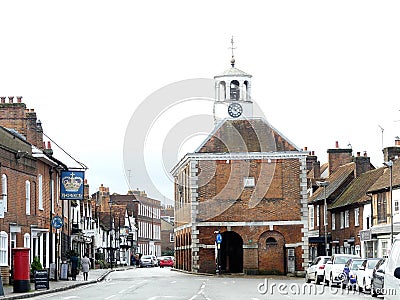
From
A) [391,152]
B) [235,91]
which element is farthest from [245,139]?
[391,152]

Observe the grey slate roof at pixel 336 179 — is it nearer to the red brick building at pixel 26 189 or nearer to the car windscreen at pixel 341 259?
the red brick building at pixel 26 189

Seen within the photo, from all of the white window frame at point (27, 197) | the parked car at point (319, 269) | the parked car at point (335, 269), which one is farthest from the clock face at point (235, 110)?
the white window frame at point (27, 197)

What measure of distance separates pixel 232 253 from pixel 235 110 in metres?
11.6

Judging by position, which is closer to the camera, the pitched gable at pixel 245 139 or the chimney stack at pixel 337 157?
the pitched gable at pixel 245 139

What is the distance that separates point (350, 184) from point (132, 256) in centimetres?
6051

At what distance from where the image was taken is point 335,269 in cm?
4288

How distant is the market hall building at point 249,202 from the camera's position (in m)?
65.9

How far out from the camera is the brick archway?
2562 inches

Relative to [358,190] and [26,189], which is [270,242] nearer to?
[358,190]

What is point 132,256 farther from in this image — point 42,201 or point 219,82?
point 42,201

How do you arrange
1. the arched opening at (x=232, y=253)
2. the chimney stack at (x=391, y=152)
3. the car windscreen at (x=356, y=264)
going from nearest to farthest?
the car windscreen at (x=356, y=264), the chimney stack at (x=391, y=152), the arched opening at (x=232, y=253)

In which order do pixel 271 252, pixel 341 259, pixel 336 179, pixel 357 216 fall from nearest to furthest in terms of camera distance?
pixel 341 259 < pixel 271 252 < pixel 357 216 < pixel 336 179

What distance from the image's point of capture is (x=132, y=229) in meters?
133

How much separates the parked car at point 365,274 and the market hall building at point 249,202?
91.2 feet
